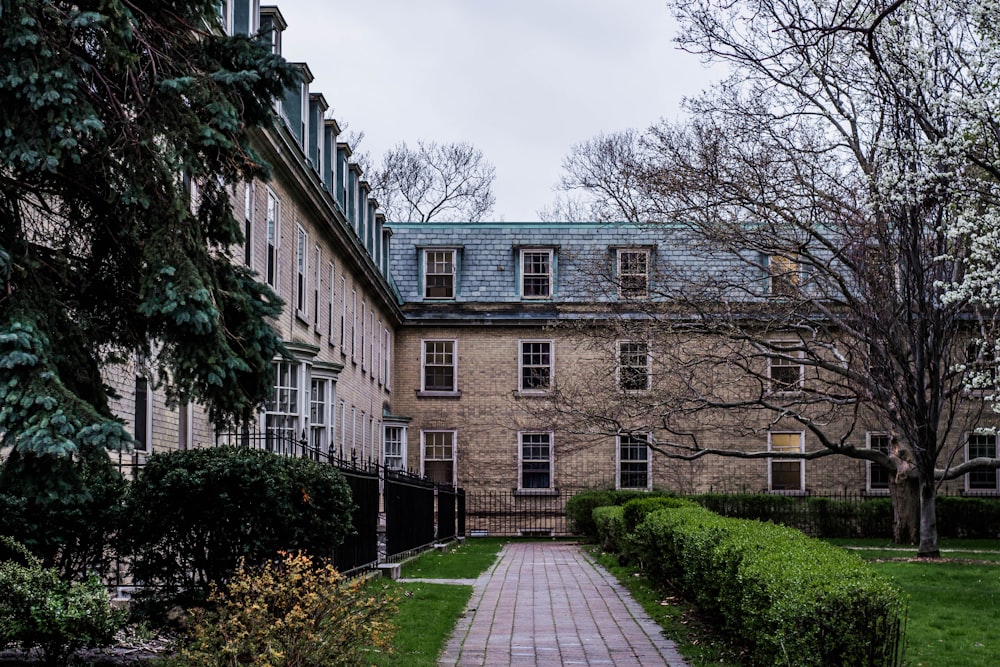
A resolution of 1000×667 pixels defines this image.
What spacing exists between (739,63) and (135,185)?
17020 millimetres

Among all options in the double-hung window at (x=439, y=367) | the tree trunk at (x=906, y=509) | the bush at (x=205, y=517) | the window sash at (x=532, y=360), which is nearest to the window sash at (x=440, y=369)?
the double-hung window at (x=439, y=367)

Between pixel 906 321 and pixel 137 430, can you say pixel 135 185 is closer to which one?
pixel 137 430

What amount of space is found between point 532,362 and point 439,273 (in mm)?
4157

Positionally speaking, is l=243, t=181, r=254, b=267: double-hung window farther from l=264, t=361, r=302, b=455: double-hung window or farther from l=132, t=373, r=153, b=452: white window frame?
l=132, t=373, r=153, b=452: white window frame

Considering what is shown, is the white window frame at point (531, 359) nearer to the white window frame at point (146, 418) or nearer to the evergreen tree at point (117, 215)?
the white window frame at point (146, 418)

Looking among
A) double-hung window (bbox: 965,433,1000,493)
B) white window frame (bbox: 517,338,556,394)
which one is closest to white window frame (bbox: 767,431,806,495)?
double-hung window (bbox: 965,433,1000,493)

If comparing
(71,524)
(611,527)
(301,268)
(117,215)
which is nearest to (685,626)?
(71,524)

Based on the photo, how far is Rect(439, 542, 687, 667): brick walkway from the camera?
983 centimetres

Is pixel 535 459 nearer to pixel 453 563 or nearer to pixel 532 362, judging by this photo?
pixel 532 362

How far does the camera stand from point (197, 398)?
27.4 ft

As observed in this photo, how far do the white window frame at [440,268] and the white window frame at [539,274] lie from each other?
2151 mm

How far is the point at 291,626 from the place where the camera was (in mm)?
6914

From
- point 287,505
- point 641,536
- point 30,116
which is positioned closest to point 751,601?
point 287,505

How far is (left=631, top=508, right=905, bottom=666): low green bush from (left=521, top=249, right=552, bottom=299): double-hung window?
26854 mm
